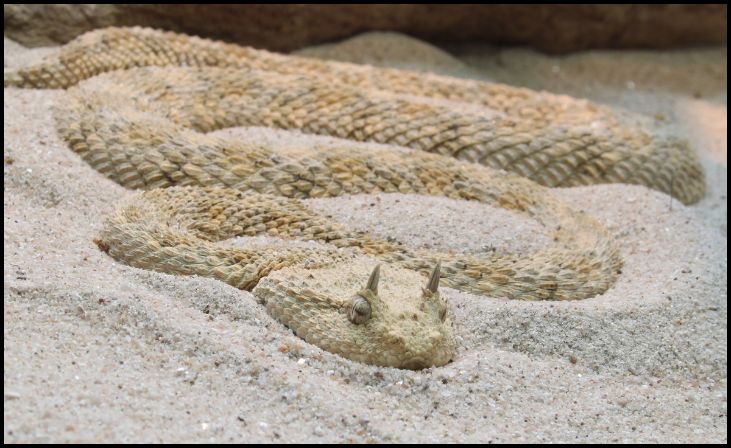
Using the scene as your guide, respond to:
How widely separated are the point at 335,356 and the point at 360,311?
23cm

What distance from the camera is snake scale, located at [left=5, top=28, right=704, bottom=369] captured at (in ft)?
14.7

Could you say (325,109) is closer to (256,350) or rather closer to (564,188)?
(564,188)

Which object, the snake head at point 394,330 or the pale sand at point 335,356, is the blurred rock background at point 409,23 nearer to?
the pale sand at point 335,356

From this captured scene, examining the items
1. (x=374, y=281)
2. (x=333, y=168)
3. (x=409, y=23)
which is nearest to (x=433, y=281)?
(x=374, y=281)

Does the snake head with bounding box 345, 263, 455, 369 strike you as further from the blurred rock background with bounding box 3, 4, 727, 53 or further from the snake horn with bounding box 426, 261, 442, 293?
the blurred rock background with bounding box 3, 4, 727, 53

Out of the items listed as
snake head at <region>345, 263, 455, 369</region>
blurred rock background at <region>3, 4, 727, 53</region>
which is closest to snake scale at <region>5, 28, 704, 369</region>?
snake head at <region>345, 263, 455, 369</region>

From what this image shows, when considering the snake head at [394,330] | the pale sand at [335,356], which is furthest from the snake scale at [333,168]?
the pale sand at [335,356]

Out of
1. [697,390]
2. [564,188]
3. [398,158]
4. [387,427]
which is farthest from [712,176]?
[387,427]

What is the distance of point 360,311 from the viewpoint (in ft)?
13.7

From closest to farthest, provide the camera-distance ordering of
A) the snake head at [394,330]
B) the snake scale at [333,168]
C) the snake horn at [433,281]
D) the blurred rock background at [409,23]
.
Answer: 1. the snake head at [394,330]
2. the snake horn at [433,281]
3. the snake scale at [333,168]
4. the blurred rock background at [409,23]

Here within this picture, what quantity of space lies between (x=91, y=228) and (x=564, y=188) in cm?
326

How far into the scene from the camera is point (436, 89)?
300 inches

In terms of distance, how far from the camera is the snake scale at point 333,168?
448cm

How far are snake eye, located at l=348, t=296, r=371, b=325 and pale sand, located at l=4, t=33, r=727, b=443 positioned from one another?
0.66 ft
